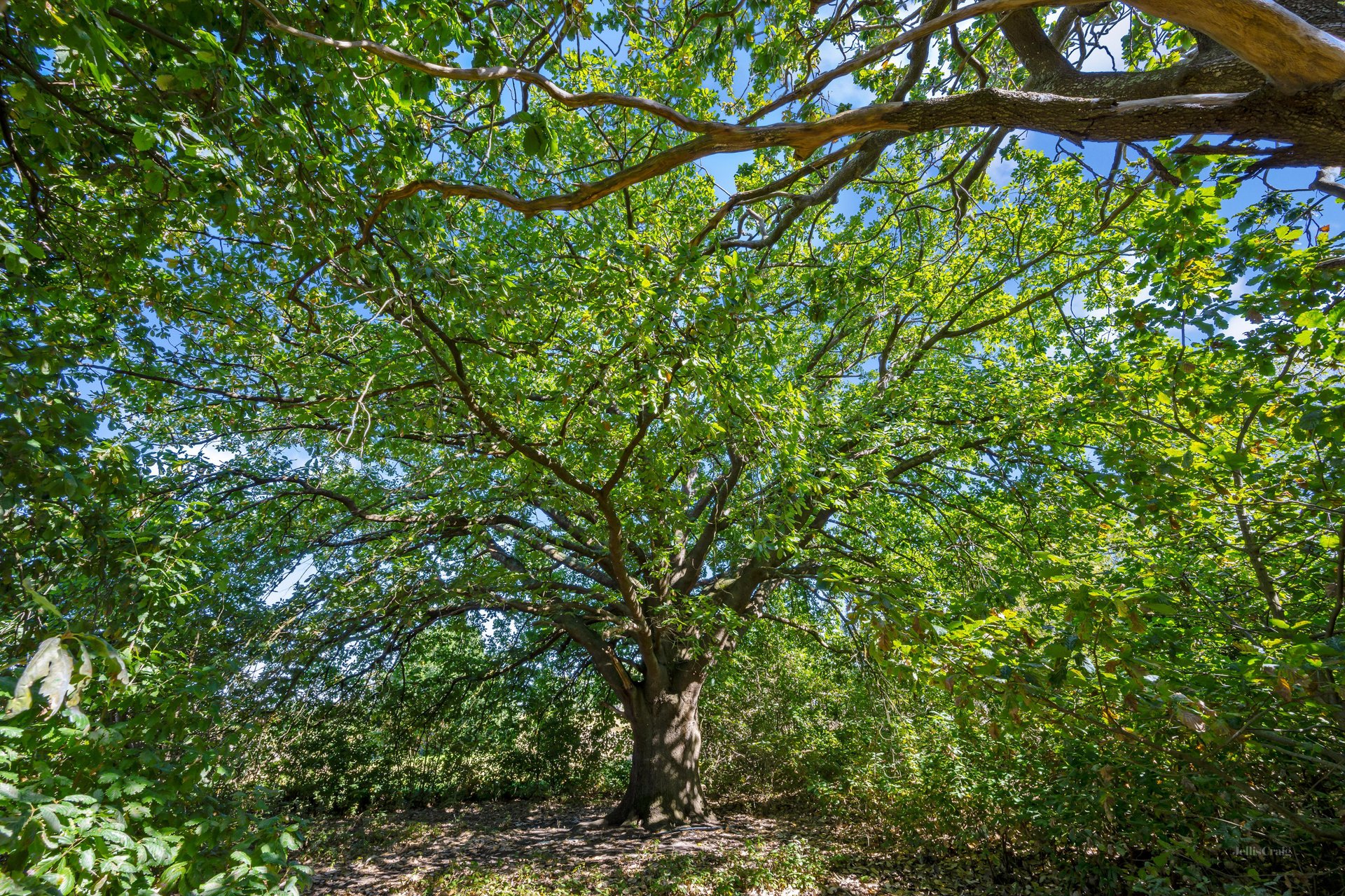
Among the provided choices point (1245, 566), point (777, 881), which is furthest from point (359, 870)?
point (1245, 566)

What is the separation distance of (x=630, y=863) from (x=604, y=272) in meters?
5.99

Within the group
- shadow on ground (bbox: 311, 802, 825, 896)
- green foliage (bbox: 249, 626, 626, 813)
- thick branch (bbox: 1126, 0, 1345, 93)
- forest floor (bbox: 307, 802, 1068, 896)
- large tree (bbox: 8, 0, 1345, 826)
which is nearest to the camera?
thick branch (bbox: 1126, 0, 1345, 93)

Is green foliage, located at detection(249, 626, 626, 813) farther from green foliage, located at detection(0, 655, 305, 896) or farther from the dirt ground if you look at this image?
green foliage, located at detection(0, 655, 305, 896)

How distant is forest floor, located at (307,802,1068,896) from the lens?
5195mm

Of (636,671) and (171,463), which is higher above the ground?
(171,463)

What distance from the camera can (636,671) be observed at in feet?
30.8

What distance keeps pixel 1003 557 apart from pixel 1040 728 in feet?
9.55

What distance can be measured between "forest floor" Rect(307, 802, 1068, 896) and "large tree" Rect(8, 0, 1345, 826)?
3.57ft

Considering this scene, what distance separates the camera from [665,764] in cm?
792

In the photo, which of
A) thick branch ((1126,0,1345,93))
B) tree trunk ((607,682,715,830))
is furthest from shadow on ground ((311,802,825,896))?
thick branch ((1126,0,1345,93))

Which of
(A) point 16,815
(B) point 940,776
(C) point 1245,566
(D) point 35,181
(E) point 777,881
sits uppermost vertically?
(D) point 35,181

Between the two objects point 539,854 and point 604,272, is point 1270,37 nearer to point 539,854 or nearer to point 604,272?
point 604,272

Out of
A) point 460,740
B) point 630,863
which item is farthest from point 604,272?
point 460,740

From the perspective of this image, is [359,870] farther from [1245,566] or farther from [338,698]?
[1245,566]
